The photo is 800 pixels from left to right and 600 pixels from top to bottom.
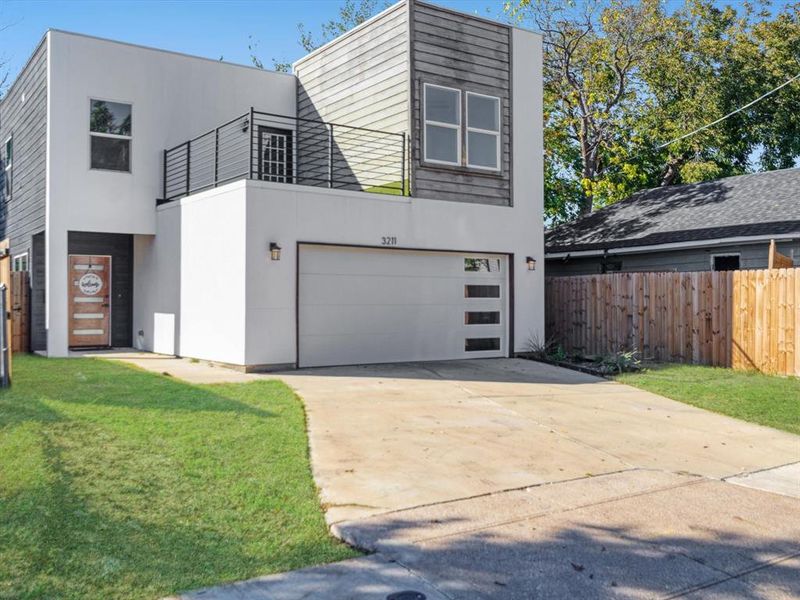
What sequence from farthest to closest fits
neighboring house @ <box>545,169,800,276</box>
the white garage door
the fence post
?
neighboring house @ <box>545,169,800,276</box>
the white garage door
the fence post

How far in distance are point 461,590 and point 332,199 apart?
882 centimetres

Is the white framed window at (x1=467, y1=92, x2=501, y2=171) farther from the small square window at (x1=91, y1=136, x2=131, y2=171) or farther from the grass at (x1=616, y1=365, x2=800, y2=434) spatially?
the small square window at (x1=91, y1=136, x2=131, y2=171)

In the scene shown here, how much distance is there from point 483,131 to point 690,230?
18.8 feet

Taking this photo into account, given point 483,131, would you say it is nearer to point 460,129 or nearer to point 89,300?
point 460,129

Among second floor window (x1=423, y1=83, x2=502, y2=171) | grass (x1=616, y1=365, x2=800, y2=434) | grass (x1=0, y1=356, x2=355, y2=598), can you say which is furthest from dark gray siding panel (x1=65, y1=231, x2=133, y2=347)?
grass (x1=616, y1=365, x2=800, y2=434)

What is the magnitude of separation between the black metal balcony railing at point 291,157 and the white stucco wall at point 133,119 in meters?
0.43

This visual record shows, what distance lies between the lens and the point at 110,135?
44.5 feet

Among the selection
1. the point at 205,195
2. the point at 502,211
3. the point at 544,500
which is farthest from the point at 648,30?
the point at 544,500

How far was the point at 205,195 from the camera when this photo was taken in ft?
39.5

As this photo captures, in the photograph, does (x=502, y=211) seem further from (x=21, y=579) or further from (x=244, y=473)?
(x=21, y=579)

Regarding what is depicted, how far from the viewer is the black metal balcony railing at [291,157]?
13250 millimetres

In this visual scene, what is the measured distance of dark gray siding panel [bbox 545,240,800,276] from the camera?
1439 centimetres

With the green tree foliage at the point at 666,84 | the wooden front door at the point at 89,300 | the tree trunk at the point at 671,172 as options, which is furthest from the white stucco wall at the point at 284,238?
the tree trunk at the point at 671,172

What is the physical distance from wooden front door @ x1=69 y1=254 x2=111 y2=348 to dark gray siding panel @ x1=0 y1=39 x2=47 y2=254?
117 centimetres
